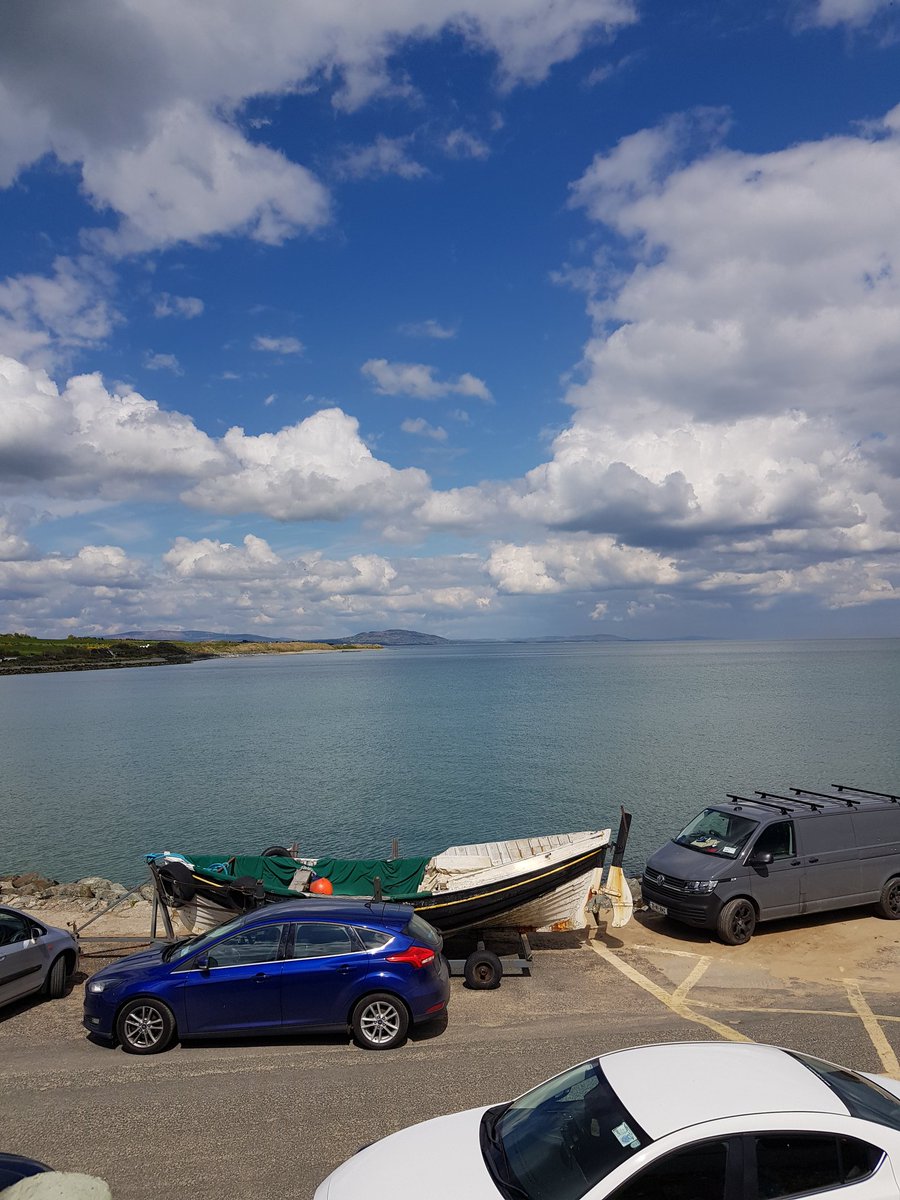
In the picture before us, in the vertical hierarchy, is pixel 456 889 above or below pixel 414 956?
below

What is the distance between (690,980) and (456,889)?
380cm

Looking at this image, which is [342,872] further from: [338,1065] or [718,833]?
[718,833]

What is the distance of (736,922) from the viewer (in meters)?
14.2

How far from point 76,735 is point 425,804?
42.4 metres

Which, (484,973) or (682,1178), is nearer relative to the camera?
(682,1178)

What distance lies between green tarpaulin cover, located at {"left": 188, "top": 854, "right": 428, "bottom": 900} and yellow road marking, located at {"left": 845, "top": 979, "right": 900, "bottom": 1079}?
23.9 feet

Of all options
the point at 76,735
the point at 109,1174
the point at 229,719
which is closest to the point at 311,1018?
the point at 109,1174

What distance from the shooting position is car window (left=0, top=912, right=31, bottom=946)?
11570 millimetres

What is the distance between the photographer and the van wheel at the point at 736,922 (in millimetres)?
14133

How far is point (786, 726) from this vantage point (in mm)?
58875

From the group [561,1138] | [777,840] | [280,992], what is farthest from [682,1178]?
[777,840]

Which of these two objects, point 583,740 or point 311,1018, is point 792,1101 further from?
point 583,740

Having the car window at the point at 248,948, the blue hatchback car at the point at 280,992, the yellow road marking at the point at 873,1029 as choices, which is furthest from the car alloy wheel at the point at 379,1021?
the yellow road marking at the point at 873,1029

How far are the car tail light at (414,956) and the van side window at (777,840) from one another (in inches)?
285
